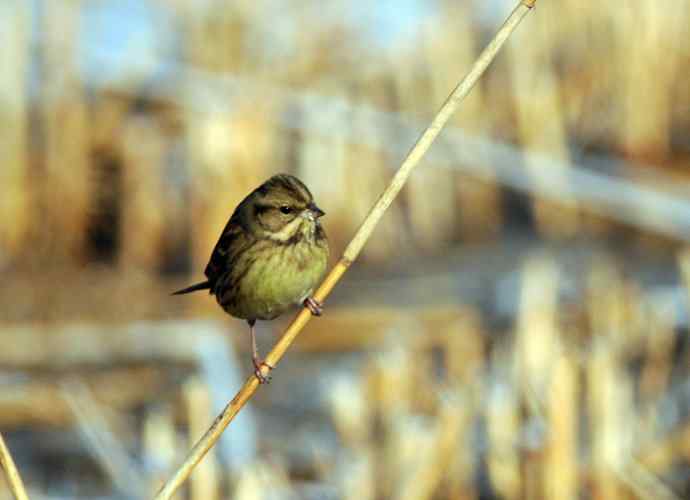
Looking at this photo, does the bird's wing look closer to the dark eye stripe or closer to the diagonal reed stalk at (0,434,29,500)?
the dark eye stripe

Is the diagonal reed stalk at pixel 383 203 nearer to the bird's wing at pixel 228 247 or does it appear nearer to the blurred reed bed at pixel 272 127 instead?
the bird's wing at pixel 228 247


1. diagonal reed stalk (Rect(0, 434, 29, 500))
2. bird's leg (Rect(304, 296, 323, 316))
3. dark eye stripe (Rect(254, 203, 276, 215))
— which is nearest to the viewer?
diagonal reed stalk (Rect(0, 434, 29, 500))

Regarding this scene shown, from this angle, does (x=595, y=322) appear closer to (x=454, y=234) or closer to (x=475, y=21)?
(x=454, y=234)

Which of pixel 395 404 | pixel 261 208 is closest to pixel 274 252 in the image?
pixel 261 208

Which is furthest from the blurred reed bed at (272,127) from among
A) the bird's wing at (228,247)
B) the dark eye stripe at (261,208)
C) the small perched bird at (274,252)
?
the dark eye stripe at (261,208)

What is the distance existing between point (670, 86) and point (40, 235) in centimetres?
592

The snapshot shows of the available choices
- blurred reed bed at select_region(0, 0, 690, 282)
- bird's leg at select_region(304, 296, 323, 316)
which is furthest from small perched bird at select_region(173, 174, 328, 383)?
blurred reed bed at select_region(0, 0, 690, 282)

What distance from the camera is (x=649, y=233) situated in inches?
476

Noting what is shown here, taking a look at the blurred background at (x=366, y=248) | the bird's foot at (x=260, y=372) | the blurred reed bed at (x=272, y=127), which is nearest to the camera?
the bird's foot at (x=260, y=372)

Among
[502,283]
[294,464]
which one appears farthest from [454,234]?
[294,464]

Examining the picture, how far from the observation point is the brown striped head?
4609mm

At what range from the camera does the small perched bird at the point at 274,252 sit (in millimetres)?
4666

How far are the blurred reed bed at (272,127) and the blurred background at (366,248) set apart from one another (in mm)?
23

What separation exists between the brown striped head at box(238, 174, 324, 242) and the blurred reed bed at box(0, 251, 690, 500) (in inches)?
44.4
